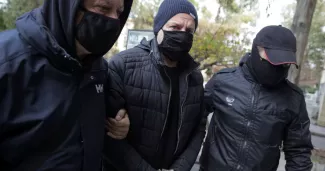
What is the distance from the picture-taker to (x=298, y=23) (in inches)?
186

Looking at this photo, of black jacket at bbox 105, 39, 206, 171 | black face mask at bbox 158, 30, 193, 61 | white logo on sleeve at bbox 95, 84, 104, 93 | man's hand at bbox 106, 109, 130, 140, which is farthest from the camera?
black face mask at bbox 158, 30, 193, 61

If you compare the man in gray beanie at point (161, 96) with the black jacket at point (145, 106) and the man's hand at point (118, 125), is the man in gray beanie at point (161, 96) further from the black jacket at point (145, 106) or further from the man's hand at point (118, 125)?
the man's hand at point (118, 125)

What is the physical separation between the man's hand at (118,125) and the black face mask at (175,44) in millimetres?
590

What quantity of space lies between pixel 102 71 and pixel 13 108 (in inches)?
22.4

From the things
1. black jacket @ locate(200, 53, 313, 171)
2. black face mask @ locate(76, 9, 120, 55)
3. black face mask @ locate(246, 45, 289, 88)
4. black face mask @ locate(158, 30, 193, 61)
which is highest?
black face mask @ locate(76, 9, 120, 55)

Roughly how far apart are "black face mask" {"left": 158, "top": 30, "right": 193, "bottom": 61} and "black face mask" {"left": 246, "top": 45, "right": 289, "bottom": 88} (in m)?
0.57

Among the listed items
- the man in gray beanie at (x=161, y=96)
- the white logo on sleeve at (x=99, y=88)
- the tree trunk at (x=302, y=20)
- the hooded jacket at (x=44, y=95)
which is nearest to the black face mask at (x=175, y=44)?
the man in gray beanie at (x=161, y=96)

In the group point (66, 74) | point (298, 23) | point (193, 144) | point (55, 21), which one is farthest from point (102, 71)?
point (298, 23)

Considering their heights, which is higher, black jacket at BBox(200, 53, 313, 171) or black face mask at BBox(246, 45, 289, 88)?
black face mask at BBox(246, 45, 289, 88)

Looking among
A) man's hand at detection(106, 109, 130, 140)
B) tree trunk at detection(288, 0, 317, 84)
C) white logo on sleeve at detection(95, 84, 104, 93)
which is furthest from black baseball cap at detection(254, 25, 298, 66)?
tree trunk at detection(288, 0, 317, 84)

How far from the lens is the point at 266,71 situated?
2186 mm

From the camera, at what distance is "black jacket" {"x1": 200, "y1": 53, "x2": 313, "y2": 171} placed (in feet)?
7.09

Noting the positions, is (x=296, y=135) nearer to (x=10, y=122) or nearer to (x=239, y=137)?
(x=239, y=137)

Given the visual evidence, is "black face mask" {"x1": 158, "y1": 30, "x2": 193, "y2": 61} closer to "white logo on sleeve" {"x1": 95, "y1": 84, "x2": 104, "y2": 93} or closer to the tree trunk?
"white logo on sleeve" {"x1": 95, "y1": 84, "x2": 104, "y2": 93}
